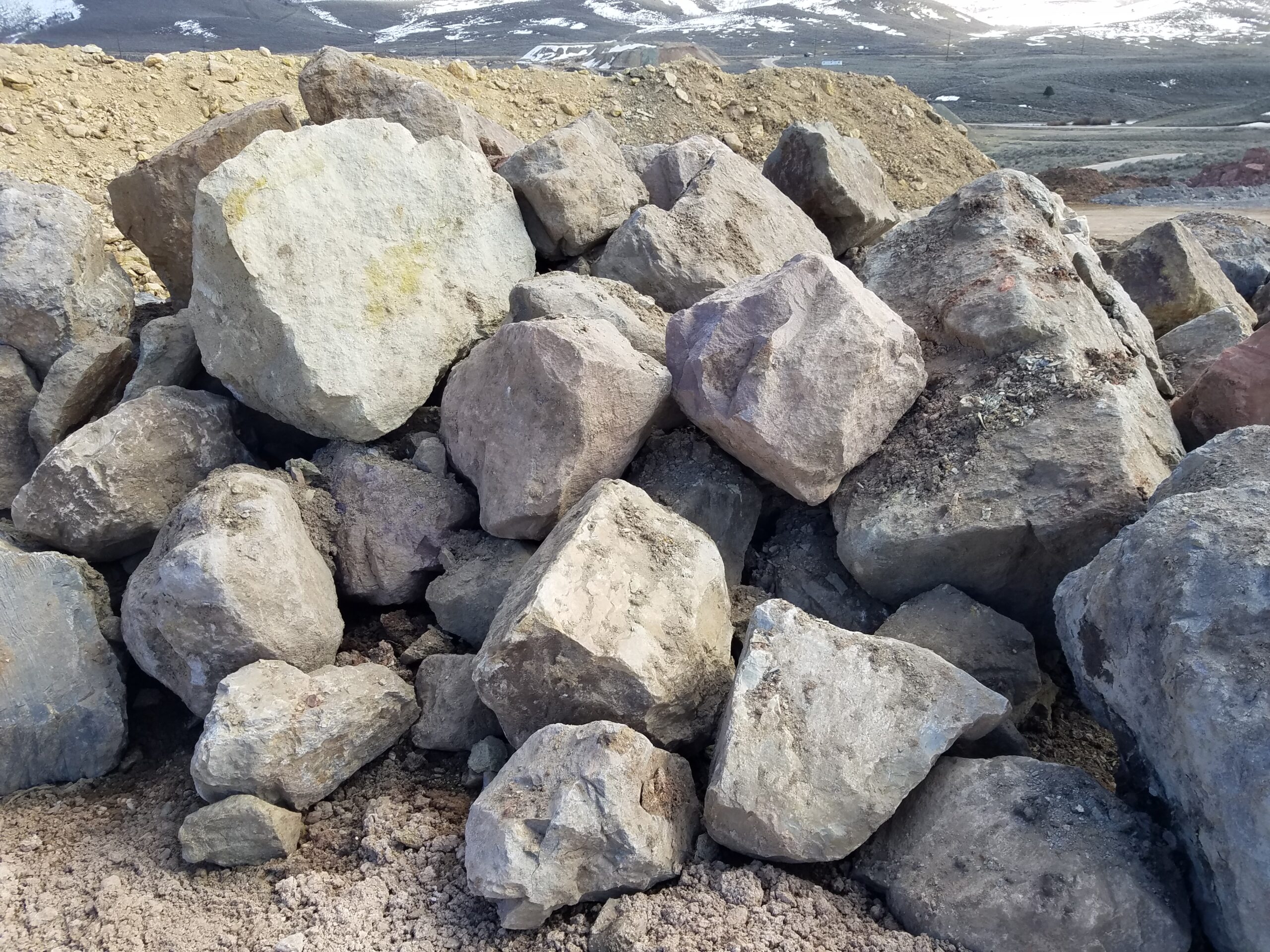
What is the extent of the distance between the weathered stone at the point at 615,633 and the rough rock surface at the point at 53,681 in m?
1.28

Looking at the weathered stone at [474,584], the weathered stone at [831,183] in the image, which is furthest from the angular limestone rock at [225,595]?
the weathered stone at [831,183]

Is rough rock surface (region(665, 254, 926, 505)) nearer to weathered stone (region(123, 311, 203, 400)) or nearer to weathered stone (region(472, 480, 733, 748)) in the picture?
weathered stone (region(472, 480, 733, 748))

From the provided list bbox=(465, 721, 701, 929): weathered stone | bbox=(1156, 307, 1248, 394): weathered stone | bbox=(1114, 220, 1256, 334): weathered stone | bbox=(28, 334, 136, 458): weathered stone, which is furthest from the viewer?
bbox=(1114, 220, 1256, 334): weathered stone

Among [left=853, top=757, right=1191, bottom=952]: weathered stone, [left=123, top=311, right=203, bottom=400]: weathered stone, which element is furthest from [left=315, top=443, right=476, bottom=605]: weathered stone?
[left=853, top=757, right=1191, bottom=952]: weathered stone

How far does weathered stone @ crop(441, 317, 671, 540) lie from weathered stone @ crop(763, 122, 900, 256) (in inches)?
65.8

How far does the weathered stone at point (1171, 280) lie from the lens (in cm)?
438

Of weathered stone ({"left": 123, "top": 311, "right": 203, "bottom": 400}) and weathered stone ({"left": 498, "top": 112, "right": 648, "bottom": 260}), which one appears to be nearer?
weathered stone ({"left": 123, "top": 311, "right": 203, "bottom": 400})

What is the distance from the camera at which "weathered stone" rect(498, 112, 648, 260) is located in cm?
375

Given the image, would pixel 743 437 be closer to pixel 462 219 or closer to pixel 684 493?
pixel 684 493

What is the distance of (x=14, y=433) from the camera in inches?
134

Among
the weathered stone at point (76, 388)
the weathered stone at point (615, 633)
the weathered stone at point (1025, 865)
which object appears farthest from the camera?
the weathered stone at point (76, 388)

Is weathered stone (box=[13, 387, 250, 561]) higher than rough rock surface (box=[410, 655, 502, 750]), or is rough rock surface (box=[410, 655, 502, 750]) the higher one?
weathered stone (box=[13, 387, 250, 561])

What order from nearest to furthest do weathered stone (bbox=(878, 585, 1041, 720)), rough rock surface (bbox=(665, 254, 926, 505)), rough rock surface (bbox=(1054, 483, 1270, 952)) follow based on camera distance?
1. rough rock surface (bbox=(1054, 483, 1270, 952))
2. weathered stone (bbox=(878, 585, 1041, 720))
3. rough rock surface (bbox=(665, 254, 926, 505))

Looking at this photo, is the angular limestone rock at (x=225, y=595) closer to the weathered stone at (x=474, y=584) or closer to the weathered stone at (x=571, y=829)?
the weathered stone at (x=474, y=584)
